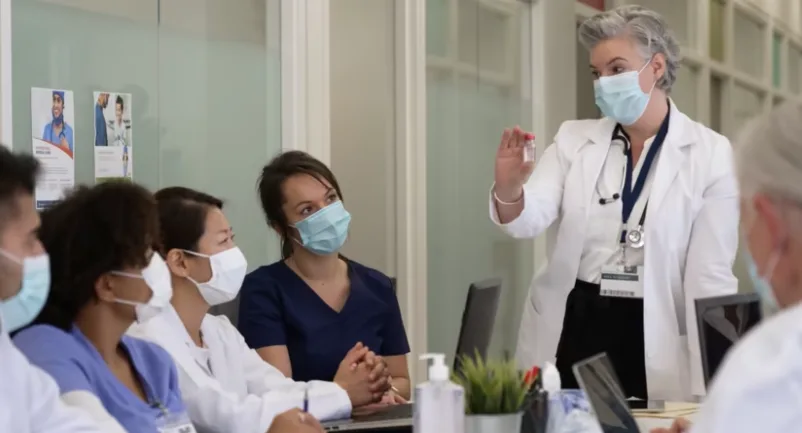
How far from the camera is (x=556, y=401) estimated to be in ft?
6.55

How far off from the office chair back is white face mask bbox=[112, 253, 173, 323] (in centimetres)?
80

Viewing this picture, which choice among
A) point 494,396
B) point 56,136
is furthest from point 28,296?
point 56,136

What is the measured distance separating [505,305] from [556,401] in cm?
374

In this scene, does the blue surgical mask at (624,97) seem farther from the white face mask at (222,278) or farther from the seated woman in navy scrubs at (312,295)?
the white face mask at (222,278)

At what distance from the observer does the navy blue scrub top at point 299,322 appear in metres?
3.00

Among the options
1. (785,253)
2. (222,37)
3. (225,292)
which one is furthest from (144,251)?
(222,37)

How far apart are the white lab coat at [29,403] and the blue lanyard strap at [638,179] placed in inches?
74.0

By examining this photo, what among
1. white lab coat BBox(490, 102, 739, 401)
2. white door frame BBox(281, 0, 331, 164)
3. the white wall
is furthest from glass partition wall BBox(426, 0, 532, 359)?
white lab coat BBox(490, 102, 739, 401)

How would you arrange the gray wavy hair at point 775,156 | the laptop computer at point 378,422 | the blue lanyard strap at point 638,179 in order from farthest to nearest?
1. the blue lanyard strap at point 638,179
2. the laptop computer at point 378,422
3. the gray wavy hair at point 775,156

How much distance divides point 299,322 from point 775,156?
1919 millimetres

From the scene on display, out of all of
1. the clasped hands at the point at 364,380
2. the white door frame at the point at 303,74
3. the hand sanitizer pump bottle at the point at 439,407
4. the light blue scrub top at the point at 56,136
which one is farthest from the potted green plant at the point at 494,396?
the white door frame at the point at 303,74

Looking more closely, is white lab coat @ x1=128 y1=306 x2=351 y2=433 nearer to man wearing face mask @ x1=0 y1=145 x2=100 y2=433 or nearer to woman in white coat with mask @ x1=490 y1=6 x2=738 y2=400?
man wearing face mask @ x1=0 y1=145 x2=100 y2=433

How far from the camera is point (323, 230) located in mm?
3121

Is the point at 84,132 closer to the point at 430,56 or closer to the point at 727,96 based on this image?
the point at 430,56
